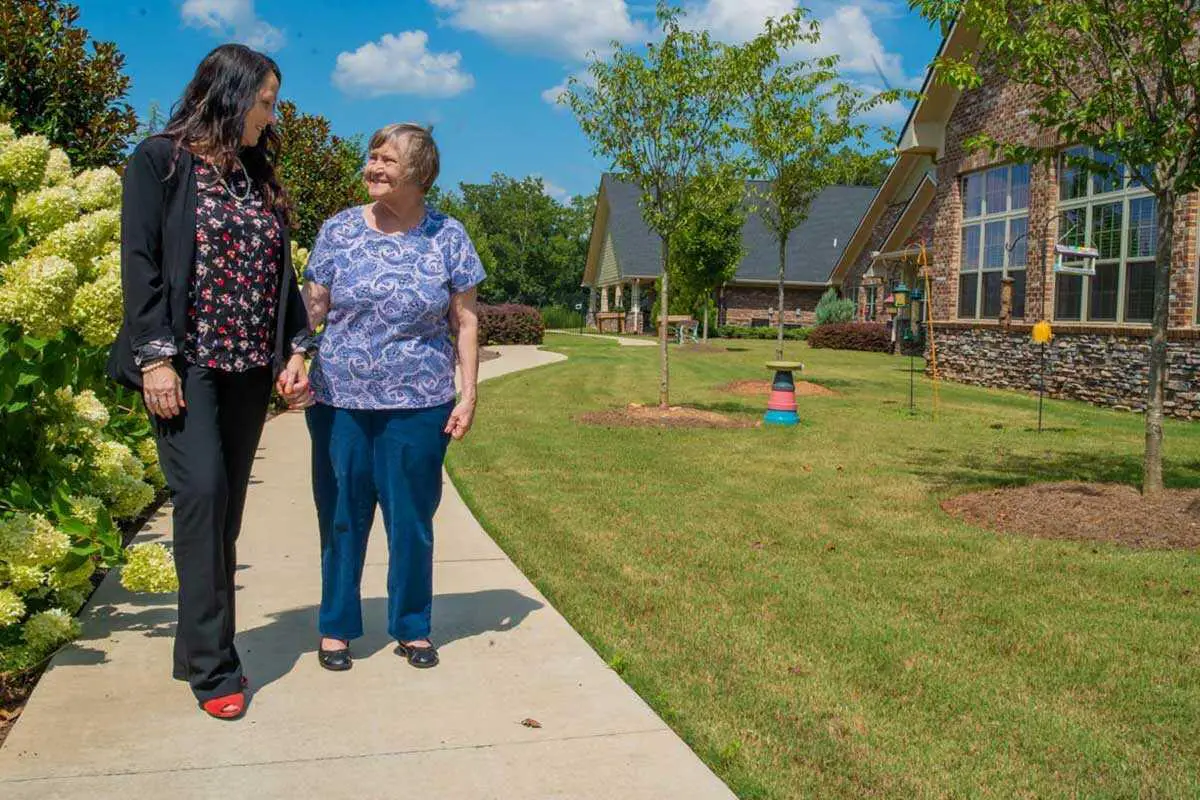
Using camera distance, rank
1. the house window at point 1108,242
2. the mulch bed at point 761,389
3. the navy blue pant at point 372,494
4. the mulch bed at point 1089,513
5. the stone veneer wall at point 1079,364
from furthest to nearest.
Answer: the mulch bed at point 761,389, the house window at point 1108,242, the stone veneer wall at point 1079,364, the mulch bed at point 1089,513, the navy blue pant at point 372,494

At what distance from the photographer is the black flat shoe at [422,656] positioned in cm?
439

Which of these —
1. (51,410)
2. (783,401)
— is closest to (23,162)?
(51,410)

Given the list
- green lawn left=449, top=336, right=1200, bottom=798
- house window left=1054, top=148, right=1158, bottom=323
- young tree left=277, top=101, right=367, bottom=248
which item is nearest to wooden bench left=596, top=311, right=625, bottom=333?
house window left=1054, top=148, right=1158, bottom=323

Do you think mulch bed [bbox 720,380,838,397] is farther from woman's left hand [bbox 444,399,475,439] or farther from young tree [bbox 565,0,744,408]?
woman's left hand [bbox 444,399,475,439]

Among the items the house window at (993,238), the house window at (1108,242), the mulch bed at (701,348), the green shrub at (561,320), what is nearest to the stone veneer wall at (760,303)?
the mulch bed at (701,348)

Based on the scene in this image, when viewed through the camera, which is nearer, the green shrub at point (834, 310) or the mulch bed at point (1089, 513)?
the mulch bed at point (1089, 513)

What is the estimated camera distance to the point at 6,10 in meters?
7.80

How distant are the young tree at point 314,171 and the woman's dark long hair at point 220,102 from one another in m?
11.0

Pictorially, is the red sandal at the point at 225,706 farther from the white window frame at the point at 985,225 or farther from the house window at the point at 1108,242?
the white window frame at the point at 985,225

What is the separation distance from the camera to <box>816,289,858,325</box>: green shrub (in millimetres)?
37375

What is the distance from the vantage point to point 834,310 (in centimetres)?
3803

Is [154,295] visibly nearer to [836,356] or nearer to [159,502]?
[159,502]

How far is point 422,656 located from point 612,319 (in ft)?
153

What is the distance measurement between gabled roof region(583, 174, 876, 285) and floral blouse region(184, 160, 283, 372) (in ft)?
134
